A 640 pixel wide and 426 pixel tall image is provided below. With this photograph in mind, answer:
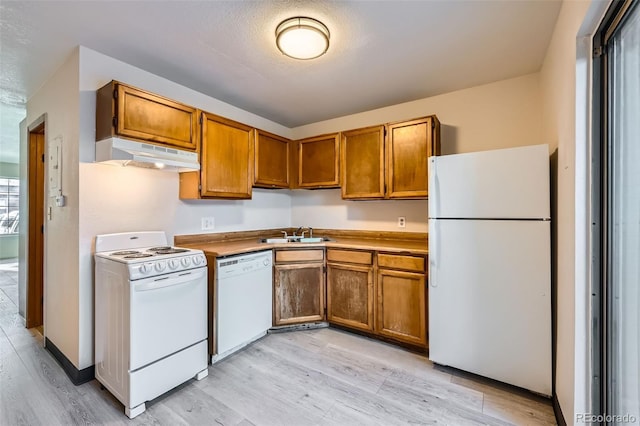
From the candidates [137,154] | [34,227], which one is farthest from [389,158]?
[34,227]

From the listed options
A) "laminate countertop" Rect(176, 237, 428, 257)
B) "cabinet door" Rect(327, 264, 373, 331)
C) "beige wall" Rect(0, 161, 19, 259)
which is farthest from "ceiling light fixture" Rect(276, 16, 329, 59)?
"beige wall" Rect(0, 161, 19, 259)

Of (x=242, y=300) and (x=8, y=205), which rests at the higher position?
(x=8, y=205)

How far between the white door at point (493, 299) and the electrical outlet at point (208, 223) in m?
2.16

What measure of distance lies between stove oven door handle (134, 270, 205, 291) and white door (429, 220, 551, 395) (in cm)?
181

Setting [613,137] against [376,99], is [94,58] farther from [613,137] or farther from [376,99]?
[613,137]

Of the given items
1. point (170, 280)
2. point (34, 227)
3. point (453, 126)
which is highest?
point (453, 126)

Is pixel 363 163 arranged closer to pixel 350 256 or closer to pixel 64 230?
pixel 350 256

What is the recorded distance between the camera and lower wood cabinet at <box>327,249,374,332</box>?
2.76 m

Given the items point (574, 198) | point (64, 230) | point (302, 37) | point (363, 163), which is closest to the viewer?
point (574, 198)

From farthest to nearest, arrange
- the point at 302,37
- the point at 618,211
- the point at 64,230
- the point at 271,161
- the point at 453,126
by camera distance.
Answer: the point at 271,161 < the point at 453,126 < the point at 64,230 < the point at 302,37 < the point at 618,211

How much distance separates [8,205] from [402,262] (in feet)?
30.7

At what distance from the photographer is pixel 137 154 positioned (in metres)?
2.01

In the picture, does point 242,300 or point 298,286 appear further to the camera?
point 298,286

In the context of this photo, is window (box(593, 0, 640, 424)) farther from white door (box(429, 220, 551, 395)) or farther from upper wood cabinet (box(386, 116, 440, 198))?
upper wood cabinet (box(386, 116, 440, 198))
